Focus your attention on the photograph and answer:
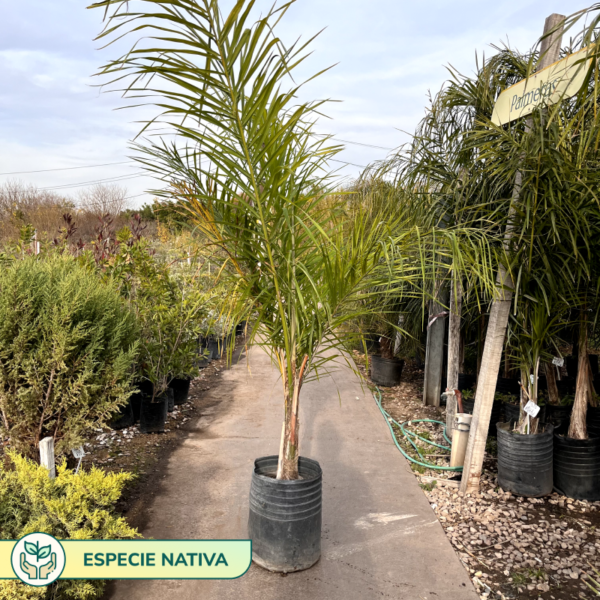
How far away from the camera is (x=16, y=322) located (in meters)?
2.72

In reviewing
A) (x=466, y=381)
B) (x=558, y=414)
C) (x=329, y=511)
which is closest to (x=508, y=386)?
(x=466, y=381)

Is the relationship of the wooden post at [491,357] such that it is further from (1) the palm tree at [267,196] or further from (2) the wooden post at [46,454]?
(2) the wooden post at [46,454]

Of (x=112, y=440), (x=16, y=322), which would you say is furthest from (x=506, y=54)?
(x=112, y=440)

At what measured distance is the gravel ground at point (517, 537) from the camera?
2531mm

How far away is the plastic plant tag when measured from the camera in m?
3.31

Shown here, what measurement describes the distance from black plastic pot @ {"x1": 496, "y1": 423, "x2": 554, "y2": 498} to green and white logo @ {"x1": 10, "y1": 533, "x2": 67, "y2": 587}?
9.08ft

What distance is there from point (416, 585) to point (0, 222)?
19.3m

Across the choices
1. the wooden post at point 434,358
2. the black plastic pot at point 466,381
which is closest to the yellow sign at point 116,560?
the wooden post at point 434,358

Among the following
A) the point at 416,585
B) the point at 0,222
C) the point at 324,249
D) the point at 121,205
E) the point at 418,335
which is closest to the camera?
the point at 324,249

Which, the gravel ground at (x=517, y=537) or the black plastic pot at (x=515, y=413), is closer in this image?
the gravel ground at (x=517, y=537)

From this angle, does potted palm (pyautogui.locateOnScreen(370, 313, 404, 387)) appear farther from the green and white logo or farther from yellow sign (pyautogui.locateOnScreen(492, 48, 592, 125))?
the green and white logo

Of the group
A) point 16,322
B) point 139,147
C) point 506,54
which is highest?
point 506,54

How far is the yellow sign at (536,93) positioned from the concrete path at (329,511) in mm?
1963

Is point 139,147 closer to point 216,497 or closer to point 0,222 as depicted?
point 216,497
